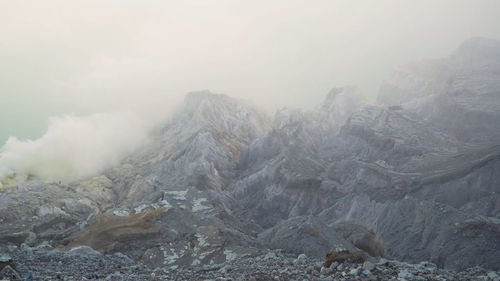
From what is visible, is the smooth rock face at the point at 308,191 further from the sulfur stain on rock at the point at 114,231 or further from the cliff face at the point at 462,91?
the cliff face at the point at 462,91

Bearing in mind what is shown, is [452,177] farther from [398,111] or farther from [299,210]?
[398,111]

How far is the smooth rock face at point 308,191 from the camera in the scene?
4903cm

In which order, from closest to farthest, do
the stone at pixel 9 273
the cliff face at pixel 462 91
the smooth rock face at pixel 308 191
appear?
the stone at pixel 9 273 < the smooth rock face at pixel 308 191 < the cliff face at pixel 462 91

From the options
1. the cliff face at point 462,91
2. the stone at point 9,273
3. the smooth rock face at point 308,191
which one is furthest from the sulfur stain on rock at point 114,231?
the cliff face at point 462,91

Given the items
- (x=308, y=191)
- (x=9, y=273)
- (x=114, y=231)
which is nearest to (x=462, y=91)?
(x=308, y=191)

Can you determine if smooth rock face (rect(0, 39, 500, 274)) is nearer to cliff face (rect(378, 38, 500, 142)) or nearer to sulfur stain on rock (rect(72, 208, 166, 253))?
sulfur stain on rock (rect(72, 208, 166, 253))

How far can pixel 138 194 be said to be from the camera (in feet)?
376

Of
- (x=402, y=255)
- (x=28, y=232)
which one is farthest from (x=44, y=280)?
(x=28, y=232)

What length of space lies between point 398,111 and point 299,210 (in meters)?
60.7

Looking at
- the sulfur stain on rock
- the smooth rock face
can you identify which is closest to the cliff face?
the smooth rock face

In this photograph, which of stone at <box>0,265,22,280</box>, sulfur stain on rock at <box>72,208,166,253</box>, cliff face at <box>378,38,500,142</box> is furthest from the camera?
cliff face at <box>378,38,500,142</box>

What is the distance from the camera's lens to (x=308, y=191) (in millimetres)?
101375

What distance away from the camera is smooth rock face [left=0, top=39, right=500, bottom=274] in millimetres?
49031

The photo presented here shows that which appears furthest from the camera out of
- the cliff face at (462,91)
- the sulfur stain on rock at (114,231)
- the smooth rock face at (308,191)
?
the cliff face at (462,91)
